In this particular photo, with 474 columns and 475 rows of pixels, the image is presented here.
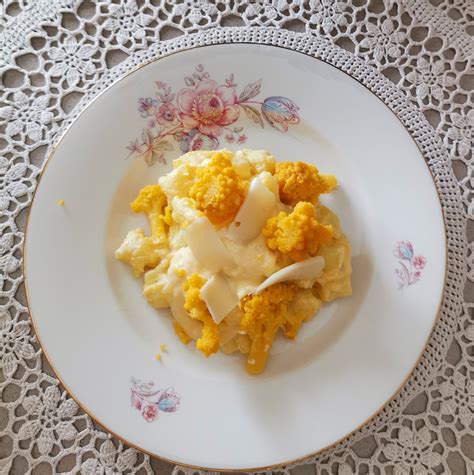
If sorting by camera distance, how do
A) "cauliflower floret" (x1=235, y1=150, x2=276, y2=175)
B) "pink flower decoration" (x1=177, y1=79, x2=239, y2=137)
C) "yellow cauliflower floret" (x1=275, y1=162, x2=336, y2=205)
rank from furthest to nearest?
1. "pink flower decoration" (x1=177, y1=79, x2=239, y2=137)
2. "cauliflower floret" (x1=235, y1=150, x2=276, y2=175)
3. "yellow cauliflower floret" (x1=275, y1=162, x2=336, y2=205)

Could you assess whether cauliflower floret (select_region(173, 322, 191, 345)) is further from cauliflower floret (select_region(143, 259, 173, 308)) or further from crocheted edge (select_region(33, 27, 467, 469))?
crocheted edge (select_region(33, 27, 467, 469))

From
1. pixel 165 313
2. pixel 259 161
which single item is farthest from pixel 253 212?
pixel 165 313

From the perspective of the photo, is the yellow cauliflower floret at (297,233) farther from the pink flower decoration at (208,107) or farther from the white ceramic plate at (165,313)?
the pink flower decoration at (208,107)

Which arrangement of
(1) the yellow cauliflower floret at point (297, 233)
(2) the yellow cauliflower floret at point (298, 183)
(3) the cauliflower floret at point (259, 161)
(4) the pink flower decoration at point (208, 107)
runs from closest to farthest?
(1) the yellow cauliflower floret at point (297, 233) < (2) the yellow cauliflower floret at point (298, 183) < (3) the cauliflower floret at point (259, 161) < (4) the pink flower decoration at point (208, 107)

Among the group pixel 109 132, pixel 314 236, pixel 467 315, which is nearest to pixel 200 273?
pixel 314 236

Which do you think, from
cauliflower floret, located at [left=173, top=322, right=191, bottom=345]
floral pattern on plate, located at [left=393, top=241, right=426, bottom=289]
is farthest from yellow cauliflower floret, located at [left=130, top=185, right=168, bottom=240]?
floral pattern on plate, located at [left=393, top=241, right=426, bottom=289]

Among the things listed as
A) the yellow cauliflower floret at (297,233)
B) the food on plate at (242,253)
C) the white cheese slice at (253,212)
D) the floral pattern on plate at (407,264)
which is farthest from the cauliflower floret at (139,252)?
the floral pattern on plate at (407,264)

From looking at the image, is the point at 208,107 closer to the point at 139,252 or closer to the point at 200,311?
the point at 139,252
